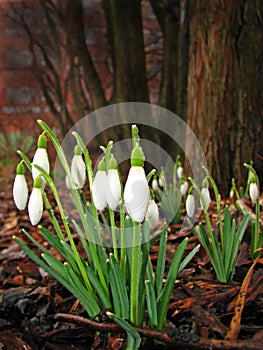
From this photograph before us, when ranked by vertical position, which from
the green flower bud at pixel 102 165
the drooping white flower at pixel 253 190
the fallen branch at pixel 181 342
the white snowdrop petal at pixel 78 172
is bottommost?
the fallen branch at pixel 181 342

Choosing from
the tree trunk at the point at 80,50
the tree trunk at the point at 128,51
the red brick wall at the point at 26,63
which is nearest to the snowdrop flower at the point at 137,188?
the tree trunk at the point at 128,51

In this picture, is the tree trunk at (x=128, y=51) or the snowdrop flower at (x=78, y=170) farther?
the tree trunk at (x=128, y=51)

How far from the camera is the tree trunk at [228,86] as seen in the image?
319 centimetres

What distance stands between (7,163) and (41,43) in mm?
1710

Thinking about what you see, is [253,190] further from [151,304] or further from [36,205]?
[36,205]

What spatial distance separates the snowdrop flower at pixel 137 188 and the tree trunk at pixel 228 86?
2.37 metres

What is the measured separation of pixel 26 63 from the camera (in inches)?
221

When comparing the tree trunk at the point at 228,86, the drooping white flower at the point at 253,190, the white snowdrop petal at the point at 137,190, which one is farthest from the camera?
the tree trunk at the point at 228,86

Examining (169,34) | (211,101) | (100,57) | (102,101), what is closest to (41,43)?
(100,57)

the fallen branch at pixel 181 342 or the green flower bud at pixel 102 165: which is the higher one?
the green flower bud at pixel 102 165

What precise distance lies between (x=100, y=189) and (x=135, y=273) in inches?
9.7

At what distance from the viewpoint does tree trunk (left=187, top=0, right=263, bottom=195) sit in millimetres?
3191

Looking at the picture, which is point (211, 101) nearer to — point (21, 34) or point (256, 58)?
point (256, 58)

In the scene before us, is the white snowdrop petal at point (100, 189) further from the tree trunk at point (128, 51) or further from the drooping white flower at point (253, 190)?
the tree trunk at point (128, 51)
